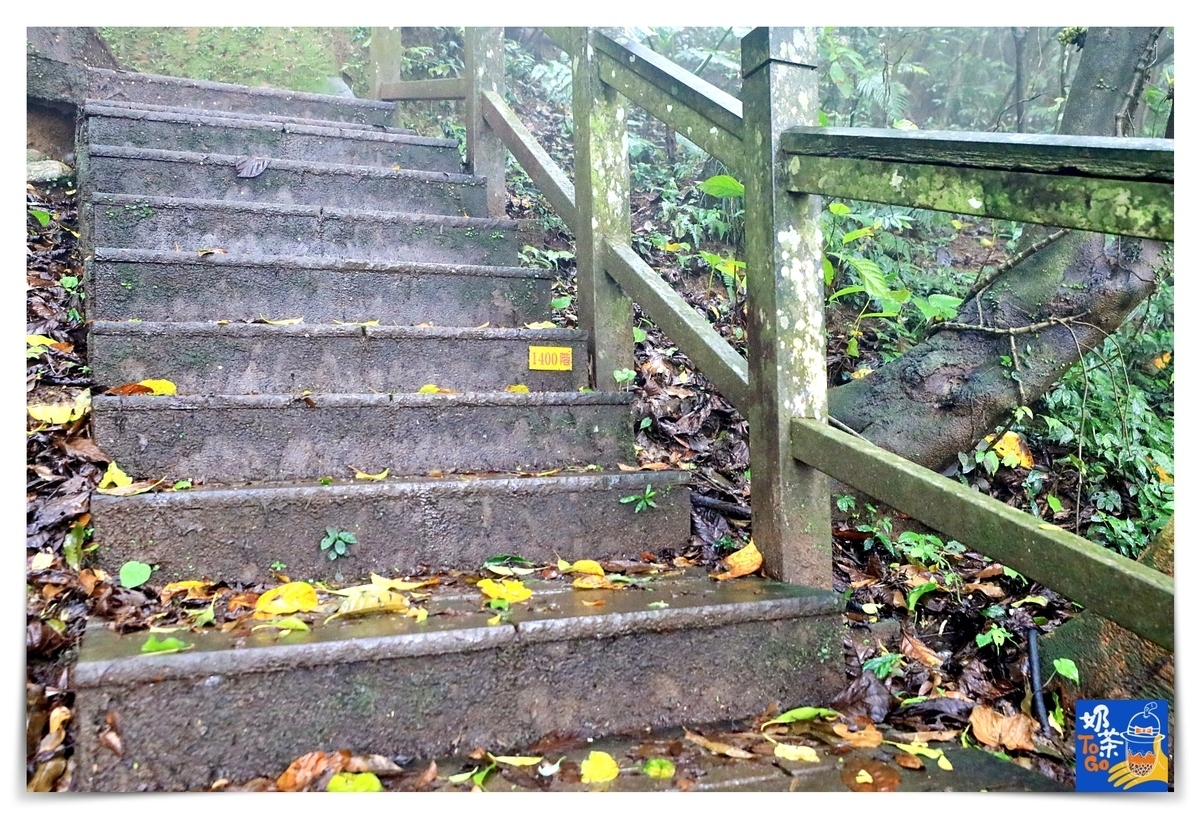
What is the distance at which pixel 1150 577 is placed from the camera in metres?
1.18

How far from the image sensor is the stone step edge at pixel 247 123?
313 cm

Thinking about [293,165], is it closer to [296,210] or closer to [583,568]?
[296,210]

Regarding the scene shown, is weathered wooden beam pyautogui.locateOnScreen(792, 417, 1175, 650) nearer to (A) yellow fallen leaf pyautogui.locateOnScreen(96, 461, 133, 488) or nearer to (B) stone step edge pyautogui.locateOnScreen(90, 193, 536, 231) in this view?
(A) yellow fallen leaf pyautogui.locateOnScreen(96, 461, 133, 488)

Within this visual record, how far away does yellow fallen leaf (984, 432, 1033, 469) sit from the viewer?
2715mm

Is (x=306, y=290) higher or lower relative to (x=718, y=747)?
higher

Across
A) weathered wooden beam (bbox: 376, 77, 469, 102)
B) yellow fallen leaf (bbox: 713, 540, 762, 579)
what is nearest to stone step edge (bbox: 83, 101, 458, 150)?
weathered wooden beam (bbox: 376, 77, 469, 102)

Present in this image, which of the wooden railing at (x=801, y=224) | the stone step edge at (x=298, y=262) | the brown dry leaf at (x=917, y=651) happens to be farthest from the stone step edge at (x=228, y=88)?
the brown dry leaf at (x=917, y=651)

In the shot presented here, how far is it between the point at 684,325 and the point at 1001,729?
115cm

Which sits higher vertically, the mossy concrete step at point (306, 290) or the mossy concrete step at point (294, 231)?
the mossy concrete step at point (294, 231)

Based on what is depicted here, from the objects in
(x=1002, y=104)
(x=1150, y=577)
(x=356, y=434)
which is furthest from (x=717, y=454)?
(x=1002, y=104)

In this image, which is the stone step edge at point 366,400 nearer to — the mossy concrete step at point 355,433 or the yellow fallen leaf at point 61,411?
the mossy concrete step at point 355,433

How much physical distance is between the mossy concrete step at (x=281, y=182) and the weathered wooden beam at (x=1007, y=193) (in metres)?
1.97

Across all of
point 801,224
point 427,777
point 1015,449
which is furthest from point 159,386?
point 1015,449

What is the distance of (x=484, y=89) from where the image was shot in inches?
143
